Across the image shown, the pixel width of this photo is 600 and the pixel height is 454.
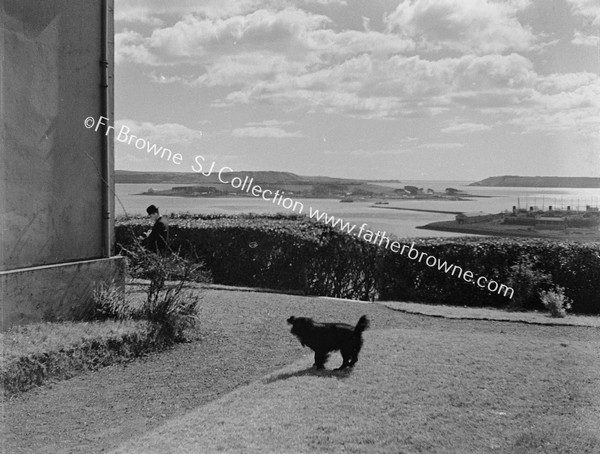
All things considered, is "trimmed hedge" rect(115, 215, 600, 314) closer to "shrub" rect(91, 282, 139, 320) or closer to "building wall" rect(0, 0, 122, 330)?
"shrub" rect(91, 282, 139, 320)

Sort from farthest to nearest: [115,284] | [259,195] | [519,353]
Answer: [259,195], [115,284], [519,353]

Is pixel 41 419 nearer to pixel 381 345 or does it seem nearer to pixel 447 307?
pixel 381 345

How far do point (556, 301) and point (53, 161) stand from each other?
8.04 m

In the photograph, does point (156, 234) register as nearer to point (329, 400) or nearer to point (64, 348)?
point (64, 348)

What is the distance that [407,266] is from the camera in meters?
11.2

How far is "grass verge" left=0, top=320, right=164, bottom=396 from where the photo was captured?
565 centimetres

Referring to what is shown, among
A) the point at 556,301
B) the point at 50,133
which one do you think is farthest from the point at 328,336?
the point at 556,301

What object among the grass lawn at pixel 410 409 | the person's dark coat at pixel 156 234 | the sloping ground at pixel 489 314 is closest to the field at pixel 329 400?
the grass lawn at pixel 410 409

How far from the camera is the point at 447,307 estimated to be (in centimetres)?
1053

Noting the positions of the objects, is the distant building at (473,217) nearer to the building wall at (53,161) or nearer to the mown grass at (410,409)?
the mown grass at (410,409)

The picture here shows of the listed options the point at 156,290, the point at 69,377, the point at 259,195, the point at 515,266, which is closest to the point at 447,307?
the point at 515,266

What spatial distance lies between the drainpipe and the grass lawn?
11.2 ft

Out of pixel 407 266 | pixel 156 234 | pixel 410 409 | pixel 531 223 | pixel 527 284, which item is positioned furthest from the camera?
pixel 407 266

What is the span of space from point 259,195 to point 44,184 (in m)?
3.42
